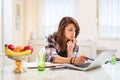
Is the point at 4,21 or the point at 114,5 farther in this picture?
the point at 114,5

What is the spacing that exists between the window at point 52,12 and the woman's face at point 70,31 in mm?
1826

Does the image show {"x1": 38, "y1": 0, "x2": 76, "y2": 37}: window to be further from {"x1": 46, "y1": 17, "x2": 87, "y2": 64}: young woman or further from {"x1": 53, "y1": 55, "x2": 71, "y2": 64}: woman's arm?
{"x1": 53, "y1": 55, "x2": 71, "y2": 64}: woman's arm

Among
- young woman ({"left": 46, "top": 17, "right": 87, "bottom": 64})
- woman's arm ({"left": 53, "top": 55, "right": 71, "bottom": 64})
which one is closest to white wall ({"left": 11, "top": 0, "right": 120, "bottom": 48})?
young woman ({"left": 46, "top": 17, "right": 87, "bottom": 64})

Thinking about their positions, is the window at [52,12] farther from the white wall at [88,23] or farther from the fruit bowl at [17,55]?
the fruit bowl at [17,55]

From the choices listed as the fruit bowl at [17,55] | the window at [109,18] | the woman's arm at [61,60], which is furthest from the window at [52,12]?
the fruit bowl at [17,55]

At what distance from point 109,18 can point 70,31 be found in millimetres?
1852

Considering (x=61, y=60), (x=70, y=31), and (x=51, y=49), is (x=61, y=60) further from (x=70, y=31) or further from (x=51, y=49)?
(x=70, y=31)

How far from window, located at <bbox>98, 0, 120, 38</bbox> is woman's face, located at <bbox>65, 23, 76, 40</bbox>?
1786mm

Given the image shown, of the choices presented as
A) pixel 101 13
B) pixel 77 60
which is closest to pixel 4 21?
pixel 101 13

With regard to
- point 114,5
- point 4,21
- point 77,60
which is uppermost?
point 114,5

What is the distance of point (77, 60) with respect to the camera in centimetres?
192

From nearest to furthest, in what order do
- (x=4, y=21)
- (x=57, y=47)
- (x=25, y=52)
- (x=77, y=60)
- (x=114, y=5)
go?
(x=25, y=52) < (x=77, y=60) < (x=57, y=47) < (x=4, y=21) < (x=114, y=5)

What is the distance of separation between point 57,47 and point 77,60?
0.57m

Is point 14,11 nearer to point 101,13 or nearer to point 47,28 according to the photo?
point 47,28
